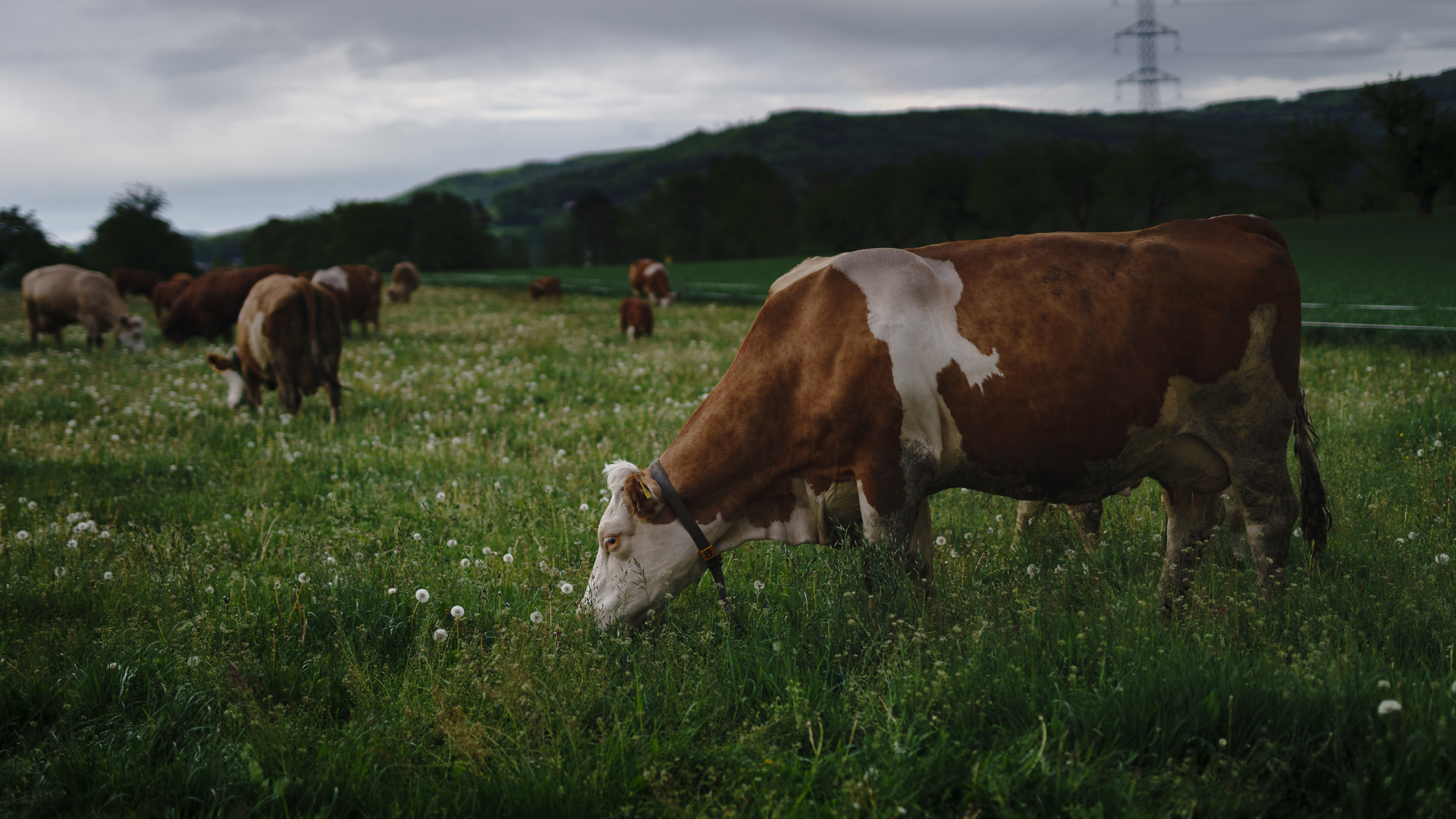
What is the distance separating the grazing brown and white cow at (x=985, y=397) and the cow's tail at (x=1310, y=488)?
44 centimetres

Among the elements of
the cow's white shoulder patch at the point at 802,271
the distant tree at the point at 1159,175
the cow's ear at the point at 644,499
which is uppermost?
the distant tree at the point at 1159,175

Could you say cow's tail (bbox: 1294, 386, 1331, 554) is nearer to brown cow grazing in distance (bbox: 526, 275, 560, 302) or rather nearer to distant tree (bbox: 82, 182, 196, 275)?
brown cow grazing in distance (bbox: 526, 275, 560, 302)

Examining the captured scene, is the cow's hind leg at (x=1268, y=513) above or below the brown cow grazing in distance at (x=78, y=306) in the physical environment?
below

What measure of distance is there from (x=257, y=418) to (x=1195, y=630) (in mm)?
11339

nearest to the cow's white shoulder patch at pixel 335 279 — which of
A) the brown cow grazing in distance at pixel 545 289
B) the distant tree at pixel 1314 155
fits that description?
the brown cow grazing in distance at pixel 545 289

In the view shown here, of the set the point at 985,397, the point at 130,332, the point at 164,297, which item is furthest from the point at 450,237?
the point at 985,397

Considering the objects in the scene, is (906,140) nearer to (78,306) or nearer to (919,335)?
(78,306)

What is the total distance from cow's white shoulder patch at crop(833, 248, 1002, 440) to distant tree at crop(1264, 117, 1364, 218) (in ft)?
136

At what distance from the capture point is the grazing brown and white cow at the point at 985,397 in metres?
3.97

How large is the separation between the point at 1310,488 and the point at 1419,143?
22106 millimetres

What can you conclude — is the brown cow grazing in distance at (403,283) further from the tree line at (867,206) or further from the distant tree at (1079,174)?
the distant tree at (1079,174)

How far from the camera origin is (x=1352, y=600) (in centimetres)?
401

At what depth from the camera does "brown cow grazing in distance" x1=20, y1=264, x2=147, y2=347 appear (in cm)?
2034

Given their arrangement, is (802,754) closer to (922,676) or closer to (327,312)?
(922,676)
